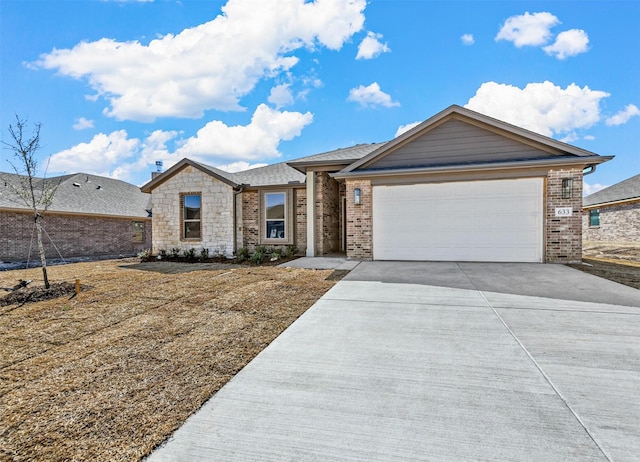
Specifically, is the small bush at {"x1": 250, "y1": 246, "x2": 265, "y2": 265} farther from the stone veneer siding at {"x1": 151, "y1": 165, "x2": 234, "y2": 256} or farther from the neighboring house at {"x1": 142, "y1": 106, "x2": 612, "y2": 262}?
the stone veneer siding at {"x1": 151, "y1": 165, "x2": 234, "y2": 256}

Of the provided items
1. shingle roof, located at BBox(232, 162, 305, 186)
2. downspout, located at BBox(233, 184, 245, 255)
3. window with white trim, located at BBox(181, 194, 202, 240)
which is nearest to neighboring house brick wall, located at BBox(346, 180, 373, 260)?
shingle roof, located at BBox(232, 162, 305, 186)

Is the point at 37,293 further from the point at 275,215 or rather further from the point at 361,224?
the point at 361,224

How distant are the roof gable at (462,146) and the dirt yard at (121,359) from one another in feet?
18.3

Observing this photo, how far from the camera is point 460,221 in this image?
9477mm

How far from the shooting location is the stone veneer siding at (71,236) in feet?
48.8

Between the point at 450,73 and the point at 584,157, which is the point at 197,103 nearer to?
the point at 450,73

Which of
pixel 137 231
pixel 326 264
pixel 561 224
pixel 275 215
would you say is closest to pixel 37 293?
pixel 326 264

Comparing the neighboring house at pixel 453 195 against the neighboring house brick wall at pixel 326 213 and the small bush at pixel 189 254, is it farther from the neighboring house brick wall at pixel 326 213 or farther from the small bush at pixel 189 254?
the small bush at pixel 189 254

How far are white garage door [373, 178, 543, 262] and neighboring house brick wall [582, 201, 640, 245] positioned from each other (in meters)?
14.2

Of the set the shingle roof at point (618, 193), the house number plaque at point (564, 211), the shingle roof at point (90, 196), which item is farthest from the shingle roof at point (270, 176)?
the shingle roof at point (618, 193)

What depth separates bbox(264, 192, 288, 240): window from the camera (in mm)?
12492

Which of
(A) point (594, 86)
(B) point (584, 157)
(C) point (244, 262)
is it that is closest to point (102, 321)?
(C) point (244, 262)

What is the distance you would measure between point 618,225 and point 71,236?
31784 mm

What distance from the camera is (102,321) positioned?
4.61m
